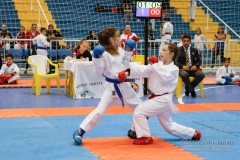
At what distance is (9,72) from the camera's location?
14508 mm

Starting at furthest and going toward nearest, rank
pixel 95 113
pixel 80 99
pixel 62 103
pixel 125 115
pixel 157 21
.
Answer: pixel 157 21, pixel 80 99, pixel 62 103, pixel 125 115, pixel 95 113

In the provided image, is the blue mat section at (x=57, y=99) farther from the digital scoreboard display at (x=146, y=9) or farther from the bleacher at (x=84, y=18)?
the bleacher at (x=84, y=18)

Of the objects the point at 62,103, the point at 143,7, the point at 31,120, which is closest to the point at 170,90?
the point at 31,120

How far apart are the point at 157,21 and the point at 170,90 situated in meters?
15.4

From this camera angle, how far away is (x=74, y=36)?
67.6 ft

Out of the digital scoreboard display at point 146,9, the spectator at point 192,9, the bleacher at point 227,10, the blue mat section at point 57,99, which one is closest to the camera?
the blue mat section at point 57,99

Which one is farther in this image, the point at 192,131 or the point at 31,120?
the point at 31,120

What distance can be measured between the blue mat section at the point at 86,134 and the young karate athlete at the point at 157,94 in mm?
421

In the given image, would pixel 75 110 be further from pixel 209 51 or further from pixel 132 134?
pixel 209 51

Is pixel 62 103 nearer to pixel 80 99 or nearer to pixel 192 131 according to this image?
pixel 80 99

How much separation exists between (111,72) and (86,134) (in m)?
1.13

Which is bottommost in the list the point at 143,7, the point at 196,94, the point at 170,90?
the point at 196,94

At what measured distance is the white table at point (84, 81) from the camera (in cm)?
1180

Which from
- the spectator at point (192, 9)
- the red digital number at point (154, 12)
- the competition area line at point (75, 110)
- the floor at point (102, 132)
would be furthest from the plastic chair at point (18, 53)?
the spectator at point (192, 9)
